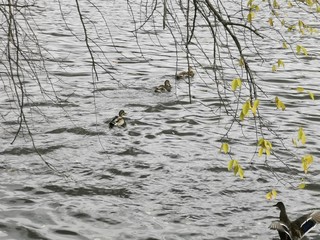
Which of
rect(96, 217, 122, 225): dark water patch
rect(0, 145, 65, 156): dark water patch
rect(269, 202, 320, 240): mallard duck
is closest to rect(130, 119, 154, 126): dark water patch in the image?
rect(0, 145, 65, 156): dark water patch

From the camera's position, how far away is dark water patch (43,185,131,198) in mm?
Result: 9273

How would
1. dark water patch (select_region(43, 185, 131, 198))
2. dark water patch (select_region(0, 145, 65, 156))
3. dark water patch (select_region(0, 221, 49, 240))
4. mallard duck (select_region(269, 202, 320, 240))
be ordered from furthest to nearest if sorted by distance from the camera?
dark water patch (select_region(0, 145, 65, 156))
dark water patch (select_region(43, 185, 131, 198))
dark water patch (select_region(0, 221, 49, 240))
mallard duck (select_region(269, 202, 320, 240))

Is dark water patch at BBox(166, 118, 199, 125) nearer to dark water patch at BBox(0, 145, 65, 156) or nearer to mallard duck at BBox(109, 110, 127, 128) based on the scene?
mallard duck at BBox(109, 110, 127, 128)

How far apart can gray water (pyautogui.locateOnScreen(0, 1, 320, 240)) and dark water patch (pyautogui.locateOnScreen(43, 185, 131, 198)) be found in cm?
2

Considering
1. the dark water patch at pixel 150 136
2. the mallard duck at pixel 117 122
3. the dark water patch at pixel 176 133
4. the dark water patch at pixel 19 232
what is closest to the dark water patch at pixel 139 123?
the mallard duck at pixel 117 122

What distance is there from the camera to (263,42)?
21.0 metres

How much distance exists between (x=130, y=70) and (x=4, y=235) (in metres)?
9.58

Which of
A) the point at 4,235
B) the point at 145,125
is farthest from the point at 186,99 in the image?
the point at 4,235

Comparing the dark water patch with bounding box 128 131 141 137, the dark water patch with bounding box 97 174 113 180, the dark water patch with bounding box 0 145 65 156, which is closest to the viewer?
the dark water patch with bounding box 97 174 113 180

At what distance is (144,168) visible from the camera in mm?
10336

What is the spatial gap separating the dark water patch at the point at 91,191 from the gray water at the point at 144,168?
0.05 feet

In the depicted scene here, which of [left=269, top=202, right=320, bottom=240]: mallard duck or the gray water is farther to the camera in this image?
the gray water

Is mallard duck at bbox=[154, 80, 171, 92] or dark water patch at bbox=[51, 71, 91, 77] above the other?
dark water patch at bbox=[51, 71, 91, 77]

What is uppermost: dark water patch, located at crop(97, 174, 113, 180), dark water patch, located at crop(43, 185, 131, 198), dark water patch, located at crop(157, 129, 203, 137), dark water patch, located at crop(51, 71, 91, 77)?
dark water patch, located at crop(51, 71, 91, 77)
